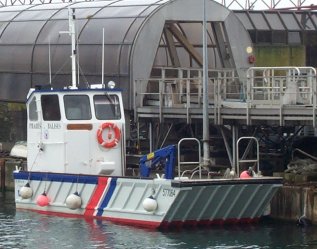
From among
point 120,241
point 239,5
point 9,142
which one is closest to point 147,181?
point 120,241

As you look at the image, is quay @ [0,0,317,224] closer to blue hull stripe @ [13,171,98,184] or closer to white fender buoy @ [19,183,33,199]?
blue hull stripe @ [13,171,98,184]

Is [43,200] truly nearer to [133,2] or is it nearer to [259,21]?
[133,2]

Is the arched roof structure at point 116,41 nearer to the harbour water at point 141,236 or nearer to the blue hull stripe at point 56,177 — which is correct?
the blue hull stripe at point 56,177

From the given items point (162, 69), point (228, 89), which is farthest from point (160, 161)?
point (228, 89)

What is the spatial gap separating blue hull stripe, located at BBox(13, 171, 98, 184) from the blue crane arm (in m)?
1.57

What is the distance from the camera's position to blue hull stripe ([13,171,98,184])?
33.2 meters

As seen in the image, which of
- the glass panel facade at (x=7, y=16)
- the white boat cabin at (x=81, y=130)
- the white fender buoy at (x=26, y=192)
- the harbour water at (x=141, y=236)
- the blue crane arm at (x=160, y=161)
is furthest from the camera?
the glass panel facade at (x=7, y=16)

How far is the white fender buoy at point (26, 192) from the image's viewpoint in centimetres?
3534

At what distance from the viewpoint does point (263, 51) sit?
60188mm

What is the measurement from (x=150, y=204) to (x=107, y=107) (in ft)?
15.9

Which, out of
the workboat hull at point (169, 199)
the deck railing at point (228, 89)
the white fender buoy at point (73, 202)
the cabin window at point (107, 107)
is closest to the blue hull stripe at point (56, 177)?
the workboat hull at point (169, 199)

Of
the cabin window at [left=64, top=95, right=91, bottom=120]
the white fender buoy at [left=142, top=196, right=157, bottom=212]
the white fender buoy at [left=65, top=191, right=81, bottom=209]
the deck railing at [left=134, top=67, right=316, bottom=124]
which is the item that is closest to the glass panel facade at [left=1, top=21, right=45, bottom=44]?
the deck railing at [left=134, top=67, right=316, bottom=124]

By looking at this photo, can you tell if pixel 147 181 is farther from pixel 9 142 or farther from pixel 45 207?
pixel 9 142

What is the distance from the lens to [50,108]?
114ft
